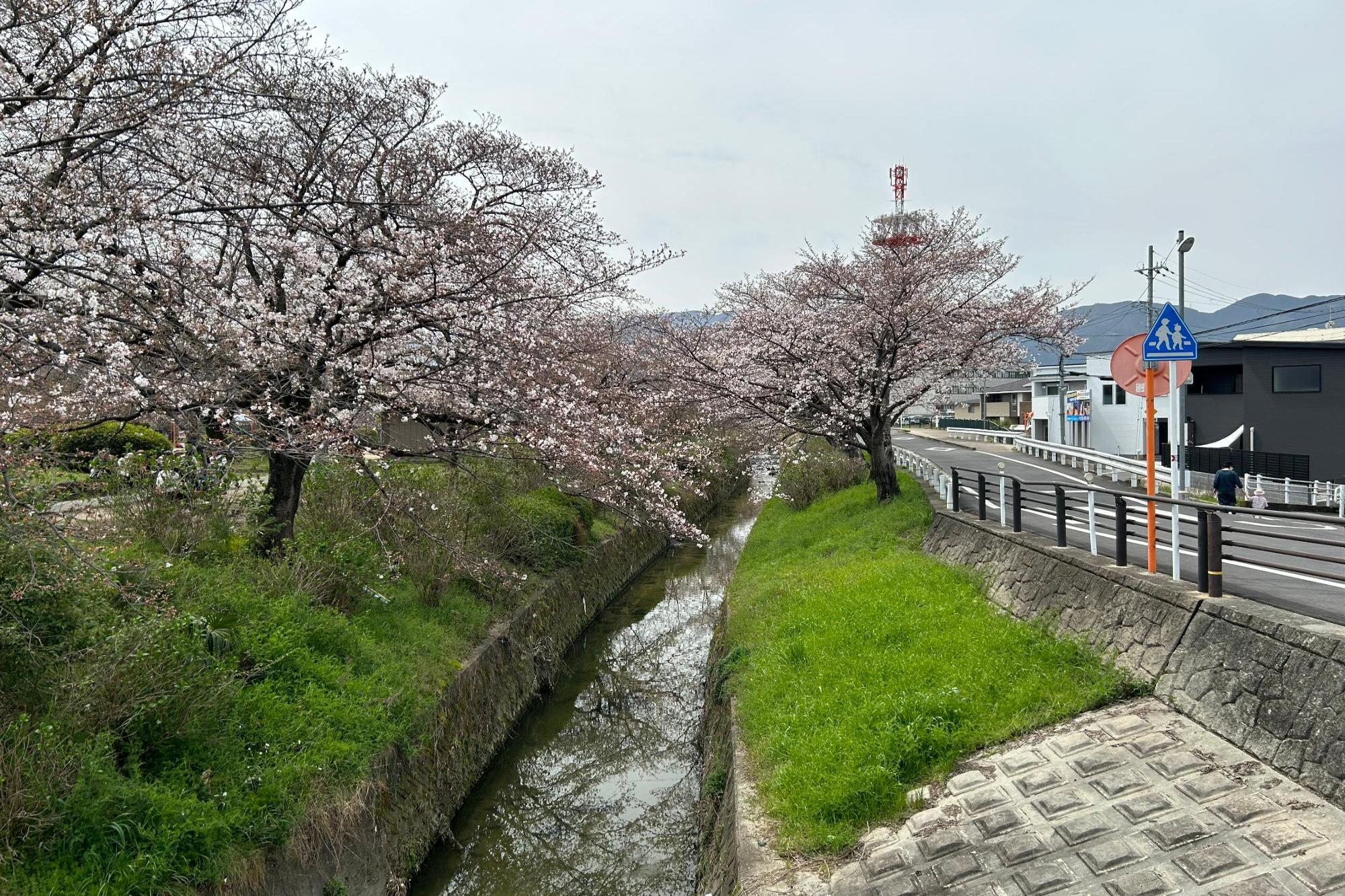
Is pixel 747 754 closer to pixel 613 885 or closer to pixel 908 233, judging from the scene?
pixel 613 885

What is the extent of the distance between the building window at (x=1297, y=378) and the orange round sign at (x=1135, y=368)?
86.6ft

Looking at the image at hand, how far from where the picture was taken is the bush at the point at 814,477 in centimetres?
2333

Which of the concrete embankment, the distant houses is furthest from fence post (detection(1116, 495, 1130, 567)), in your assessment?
the distant houses

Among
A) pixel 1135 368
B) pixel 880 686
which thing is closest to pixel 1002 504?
pixel 1135 368

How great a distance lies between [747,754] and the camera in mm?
7414

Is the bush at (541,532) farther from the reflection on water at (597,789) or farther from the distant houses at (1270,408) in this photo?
the distant houses at (1270,408)

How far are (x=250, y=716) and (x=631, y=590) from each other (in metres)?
13.4

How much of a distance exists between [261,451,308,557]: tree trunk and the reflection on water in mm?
3941

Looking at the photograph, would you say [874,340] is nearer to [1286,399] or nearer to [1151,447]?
[1151,447]

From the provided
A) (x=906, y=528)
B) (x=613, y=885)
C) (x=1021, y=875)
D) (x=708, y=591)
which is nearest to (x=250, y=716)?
(x=613, y=885)

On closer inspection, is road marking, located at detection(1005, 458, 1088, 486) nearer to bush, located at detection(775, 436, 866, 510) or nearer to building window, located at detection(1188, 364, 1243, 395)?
bush, located at detection(775, 436, 866, 510)

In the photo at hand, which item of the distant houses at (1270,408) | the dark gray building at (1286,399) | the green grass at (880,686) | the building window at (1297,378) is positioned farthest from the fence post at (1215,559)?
the building window at (1297,378)

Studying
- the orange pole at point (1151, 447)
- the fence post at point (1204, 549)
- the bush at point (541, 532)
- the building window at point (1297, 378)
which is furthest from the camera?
the building window at point (1297, 378)

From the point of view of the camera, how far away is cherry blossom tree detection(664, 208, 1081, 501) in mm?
16438
